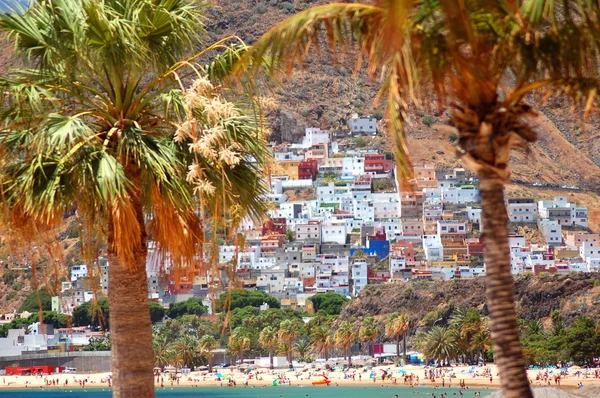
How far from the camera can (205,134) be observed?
306 inches

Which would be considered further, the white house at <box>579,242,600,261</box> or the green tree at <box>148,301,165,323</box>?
the white house at <box>579,242,600,261</box>

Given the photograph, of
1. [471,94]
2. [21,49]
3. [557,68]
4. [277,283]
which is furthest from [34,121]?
[277,283]

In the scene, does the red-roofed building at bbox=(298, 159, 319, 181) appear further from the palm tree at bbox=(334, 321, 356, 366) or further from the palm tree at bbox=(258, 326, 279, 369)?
the palm tree at bbox=(334, 321, 356, 366)

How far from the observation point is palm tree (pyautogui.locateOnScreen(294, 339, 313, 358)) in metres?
101

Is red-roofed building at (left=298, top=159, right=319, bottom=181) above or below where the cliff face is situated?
above

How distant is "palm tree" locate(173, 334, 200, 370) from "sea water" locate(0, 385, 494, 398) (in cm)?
923

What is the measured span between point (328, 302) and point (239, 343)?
26.5 metres

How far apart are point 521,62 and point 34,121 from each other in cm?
356

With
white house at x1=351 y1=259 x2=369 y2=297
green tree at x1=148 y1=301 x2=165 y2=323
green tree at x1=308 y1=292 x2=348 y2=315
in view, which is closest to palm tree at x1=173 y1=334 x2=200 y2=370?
green tree at x1=148 y1=301 x2=165 y2=323

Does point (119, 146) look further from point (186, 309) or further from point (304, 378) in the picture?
point (186, 309)

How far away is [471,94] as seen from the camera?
671 cm

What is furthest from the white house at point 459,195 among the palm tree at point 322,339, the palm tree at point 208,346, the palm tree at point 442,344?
the palm tree at point 442,344

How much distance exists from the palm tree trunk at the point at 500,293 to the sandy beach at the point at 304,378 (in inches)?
2529

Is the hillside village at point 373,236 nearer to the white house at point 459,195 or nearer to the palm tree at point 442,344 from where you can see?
the white house at point 459,195
